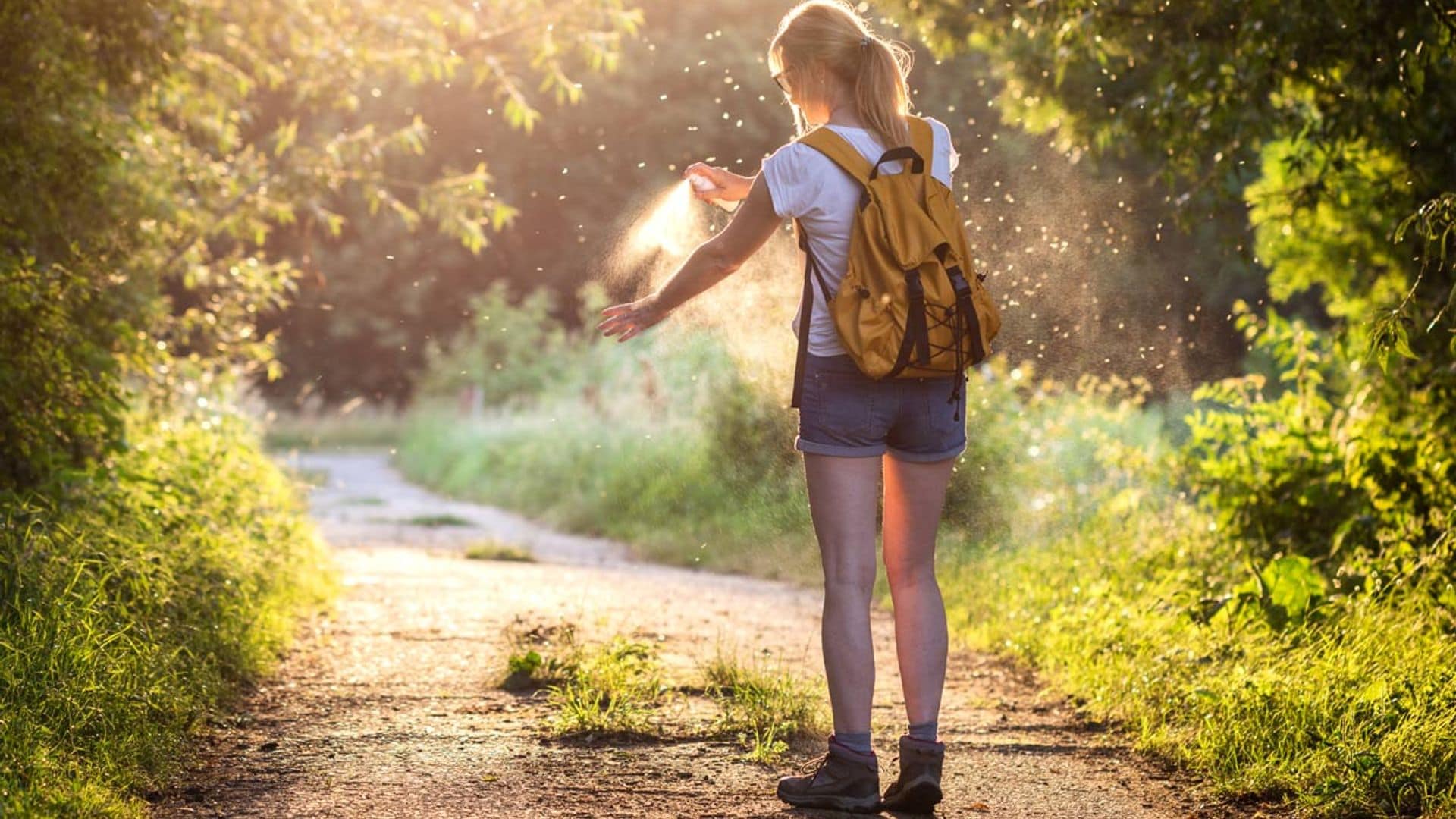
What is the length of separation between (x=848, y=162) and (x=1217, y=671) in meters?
2.39

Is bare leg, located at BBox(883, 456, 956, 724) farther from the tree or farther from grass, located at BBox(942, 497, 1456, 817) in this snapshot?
the tree

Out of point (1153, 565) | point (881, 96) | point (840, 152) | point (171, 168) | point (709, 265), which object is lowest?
point (1153, 565)

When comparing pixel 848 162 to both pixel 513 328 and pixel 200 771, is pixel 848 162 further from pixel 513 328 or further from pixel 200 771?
pixel 513 328

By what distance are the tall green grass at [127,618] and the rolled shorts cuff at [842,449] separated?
182cm

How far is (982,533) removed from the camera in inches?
367

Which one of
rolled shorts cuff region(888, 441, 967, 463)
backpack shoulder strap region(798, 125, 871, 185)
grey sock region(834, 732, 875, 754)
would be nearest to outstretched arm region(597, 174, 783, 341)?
backpack shoulder strap region(798, 125, 871, 185)

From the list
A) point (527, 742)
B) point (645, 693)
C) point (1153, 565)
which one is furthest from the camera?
point (1153, 565)

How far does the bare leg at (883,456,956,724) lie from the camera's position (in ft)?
12.2

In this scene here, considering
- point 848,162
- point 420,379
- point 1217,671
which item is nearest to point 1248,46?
point 1217,671

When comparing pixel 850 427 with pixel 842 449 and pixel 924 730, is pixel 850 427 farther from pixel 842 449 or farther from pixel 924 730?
pixel 924 730

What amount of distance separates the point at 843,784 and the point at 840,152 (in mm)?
1546

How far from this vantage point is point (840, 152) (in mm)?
3482

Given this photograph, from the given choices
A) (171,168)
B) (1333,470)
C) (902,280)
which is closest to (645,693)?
(902,280)

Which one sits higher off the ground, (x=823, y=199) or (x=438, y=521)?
(x=823, y=199)
